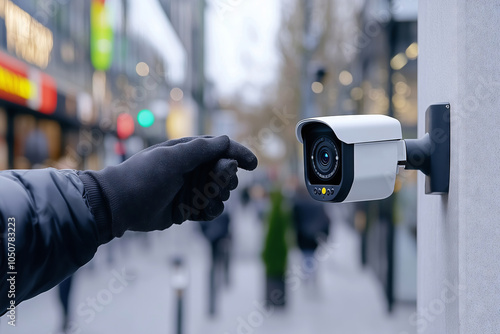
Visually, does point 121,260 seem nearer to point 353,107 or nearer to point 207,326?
point 207,326

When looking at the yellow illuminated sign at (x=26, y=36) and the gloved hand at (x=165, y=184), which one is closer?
the gloved hand at (x=165, y=184)

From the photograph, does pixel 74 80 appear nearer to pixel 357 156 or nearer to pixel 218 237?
pixel 218 237

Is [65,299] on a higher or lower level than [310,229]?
lower

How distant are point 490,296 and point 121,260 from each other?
11418 mm

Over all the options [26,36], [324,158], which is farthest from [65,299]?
[26,36]

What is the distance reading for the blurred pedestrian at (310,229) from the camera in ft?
28.2

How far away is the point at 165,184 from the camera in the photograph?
71.2 inches

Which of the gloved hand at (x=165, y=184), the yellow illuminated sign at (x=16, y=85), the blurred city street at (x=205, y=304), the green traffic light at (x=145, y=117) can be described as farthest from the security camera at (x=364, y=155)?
the yellow illuminated sign at (x=16, y=85)

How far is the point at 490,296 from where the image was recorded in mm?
1563

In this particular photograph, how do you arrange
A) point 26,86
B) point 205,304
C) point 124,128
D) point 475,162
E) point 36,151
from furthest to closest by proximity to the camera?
point 26,86 < point 36,151 < point 124,128 < point 205,304 < point 475,162

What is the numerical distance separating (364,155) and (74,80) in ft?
51.0

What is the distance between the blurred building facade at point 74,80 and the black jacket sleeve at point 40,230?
541cm

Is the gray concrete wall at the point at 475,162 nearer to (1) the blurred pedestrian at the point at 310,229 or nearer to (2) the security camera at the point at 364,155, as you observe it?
(2) the security camera at the point at 364,155

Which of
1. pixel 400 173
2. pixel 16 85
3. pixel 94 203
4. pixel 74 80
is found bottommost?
pixel 400 173
